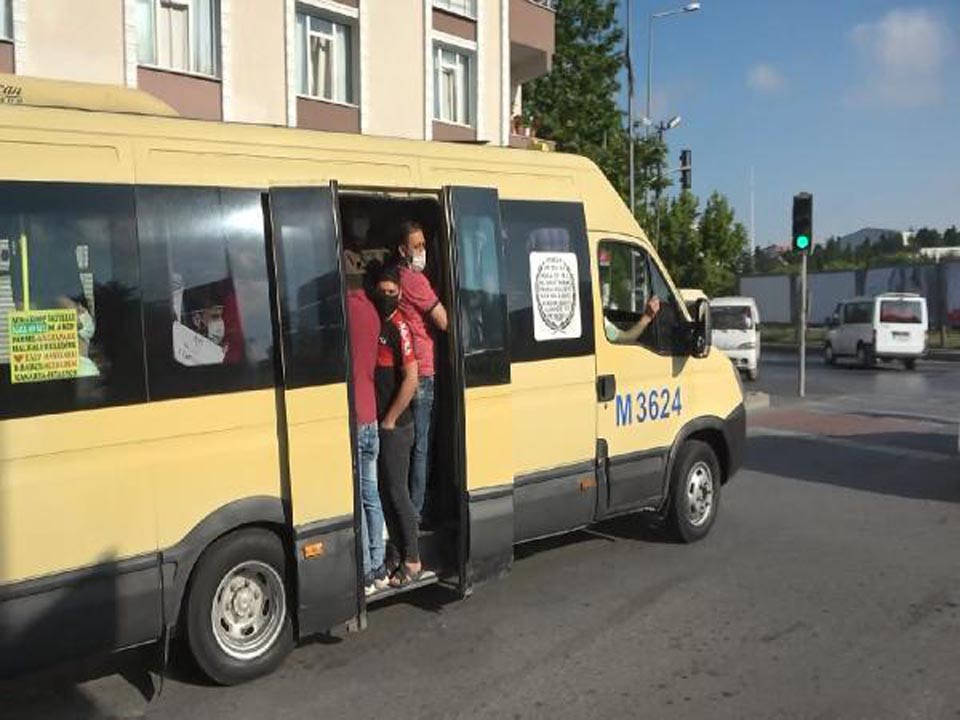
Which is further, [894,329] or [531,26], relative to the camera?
[531,26]

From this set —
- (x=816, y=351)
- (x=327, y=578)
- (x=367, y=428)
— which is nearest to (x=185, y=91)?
(x=367, y=428)

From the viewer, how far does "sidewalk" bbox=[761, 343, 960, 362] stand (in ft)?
98.5

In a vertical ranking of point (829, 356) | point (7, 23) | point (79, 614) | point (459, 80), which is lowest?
point (829, 356)

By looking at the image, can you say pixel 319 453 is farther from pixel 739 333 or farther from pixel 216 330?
pixel 739 333

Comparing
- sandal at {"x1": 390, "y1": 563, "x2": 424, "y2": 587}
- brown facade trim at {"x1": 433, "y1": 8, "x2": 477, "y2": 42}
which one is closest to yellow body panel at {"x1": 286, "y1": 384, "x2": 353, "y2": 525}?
sandal at {"x1": 390, "y1": 563, "x2": 424, "y2": 587}

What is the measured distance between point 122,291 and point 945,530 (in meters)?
6.30

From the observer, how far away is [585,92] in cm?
3581

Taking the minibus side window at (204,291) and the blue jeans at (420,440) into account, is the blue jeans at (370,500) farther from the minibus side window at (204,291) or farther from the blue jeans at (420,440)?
the minibus side window at (204,291)

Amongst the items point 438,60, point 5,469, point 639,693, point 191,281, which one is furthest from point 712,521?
point 438,60

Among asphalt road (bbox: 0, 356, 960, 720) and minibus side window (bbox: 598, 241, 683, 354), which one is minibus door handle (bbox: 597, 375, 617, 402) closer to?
minibus side window (bbox: 598, 241, 683, 354)

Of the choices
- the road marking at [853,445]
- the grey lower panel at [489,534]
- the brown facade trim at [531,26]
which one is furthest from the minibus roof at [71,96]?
the brown facade trim at [531,26]

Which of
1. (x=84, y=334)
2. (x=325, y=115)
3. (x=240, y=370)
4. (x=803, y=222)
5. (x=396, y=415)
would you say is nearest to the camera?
(x=84, y=334)

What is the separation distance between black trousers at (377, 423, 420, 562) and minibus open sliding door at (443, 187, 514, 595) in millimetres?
272

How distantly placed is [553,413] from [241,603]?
2207 millimetres
